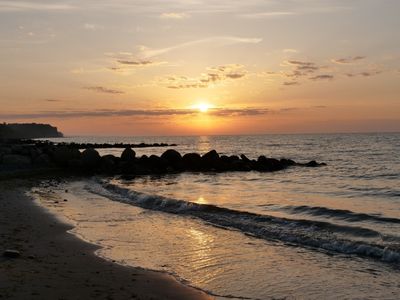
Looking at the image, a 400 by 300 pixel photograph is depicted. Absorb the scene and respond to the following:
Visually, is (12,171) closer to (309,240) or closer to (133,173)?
(133,173)

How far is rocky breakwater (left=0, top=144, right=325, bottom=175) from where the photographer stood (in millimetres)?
35625

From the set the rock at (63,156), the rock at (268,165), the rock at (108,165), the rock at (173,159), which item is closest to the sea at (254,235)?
the rock at (108,165)

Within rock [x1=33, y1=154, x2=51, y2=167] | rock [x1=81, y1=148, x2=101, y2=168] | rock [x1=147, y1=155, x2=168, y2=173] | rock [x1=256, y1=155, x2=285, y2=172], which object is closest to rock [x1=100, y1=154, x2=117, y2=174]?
rock [x1=81, y1=148, x2=101, y2=168]

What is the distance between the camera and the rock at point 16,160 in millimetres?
35025

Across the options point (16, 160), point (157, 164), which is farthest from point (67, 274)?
point (16, 160)

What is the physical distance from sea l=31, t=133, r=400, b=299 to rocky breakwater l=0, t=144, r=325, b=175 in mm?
11318

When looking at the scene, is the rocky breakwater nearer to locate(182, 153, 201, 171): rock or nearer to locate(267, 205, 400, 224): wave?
locate(182, 153, 201, 171): rock

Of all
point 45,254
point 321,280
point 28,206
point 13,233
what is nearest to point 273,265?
point 321,280

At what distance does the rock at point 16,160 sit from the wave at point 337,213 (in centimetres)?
2510

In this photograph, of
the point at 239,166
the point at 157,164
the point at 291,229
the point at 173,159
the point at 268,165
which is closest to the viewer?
the point at 291,229

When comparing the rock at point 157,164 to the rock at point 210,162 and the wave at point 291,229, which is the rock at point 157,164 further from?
the wave at point 291,229

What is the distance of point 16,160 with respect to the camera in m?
35.5

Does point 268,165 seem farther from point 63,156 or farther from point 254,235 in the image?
point 254,235

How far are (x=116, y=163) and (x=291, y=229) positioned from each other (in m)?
26.2
